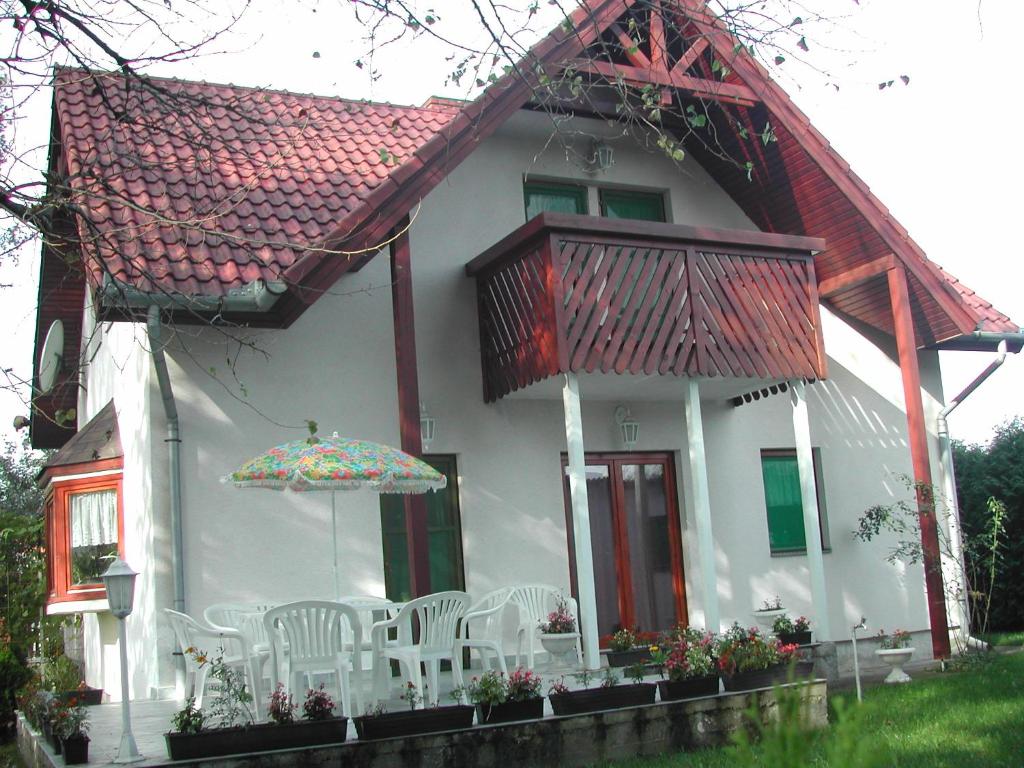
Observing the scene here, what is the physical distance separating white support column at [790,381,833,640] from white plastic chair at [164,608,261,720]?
559cm

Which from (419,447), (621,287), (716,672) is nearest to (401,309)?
(419,447)

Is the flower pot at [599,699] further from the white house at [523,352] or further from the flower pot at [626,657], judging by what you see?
the flower pot at [626,657]

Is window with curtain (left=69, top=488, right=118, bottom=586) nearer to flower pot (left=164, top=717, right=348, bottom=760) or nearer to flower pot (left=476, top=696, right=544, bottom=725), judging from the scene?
flower pot (left=164, top=717, right=348, bottom=760)

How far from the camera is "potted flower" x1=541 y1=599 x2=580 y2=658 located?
34.0ft

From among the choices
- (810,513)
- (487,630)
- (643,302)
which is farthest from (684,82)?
(487,630)

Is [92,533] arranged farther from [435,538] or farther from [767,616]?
[767,616]

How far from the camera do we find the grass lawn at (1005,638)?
543 inches

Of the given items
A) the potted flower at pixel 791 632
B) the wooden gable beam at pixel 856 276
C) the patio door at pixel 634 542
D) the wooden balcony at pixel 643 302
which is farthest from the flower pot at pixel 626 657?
the wooden gable beam at pixel 856 276

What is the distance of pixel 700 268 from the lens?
11.0m

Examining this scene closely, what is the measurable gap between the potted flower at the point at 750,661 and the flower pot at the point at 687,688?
12cm

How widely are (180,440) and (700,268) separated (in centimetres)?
517

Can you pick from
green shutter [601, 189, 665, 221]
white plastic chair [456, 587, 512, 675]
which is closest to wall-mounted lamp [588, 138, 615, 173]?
green shutter [601, 189, 665, 221]

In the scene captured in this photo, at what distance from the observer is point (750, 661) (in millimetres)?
8227

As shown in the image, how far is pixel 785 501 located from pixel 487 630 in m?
5.37
